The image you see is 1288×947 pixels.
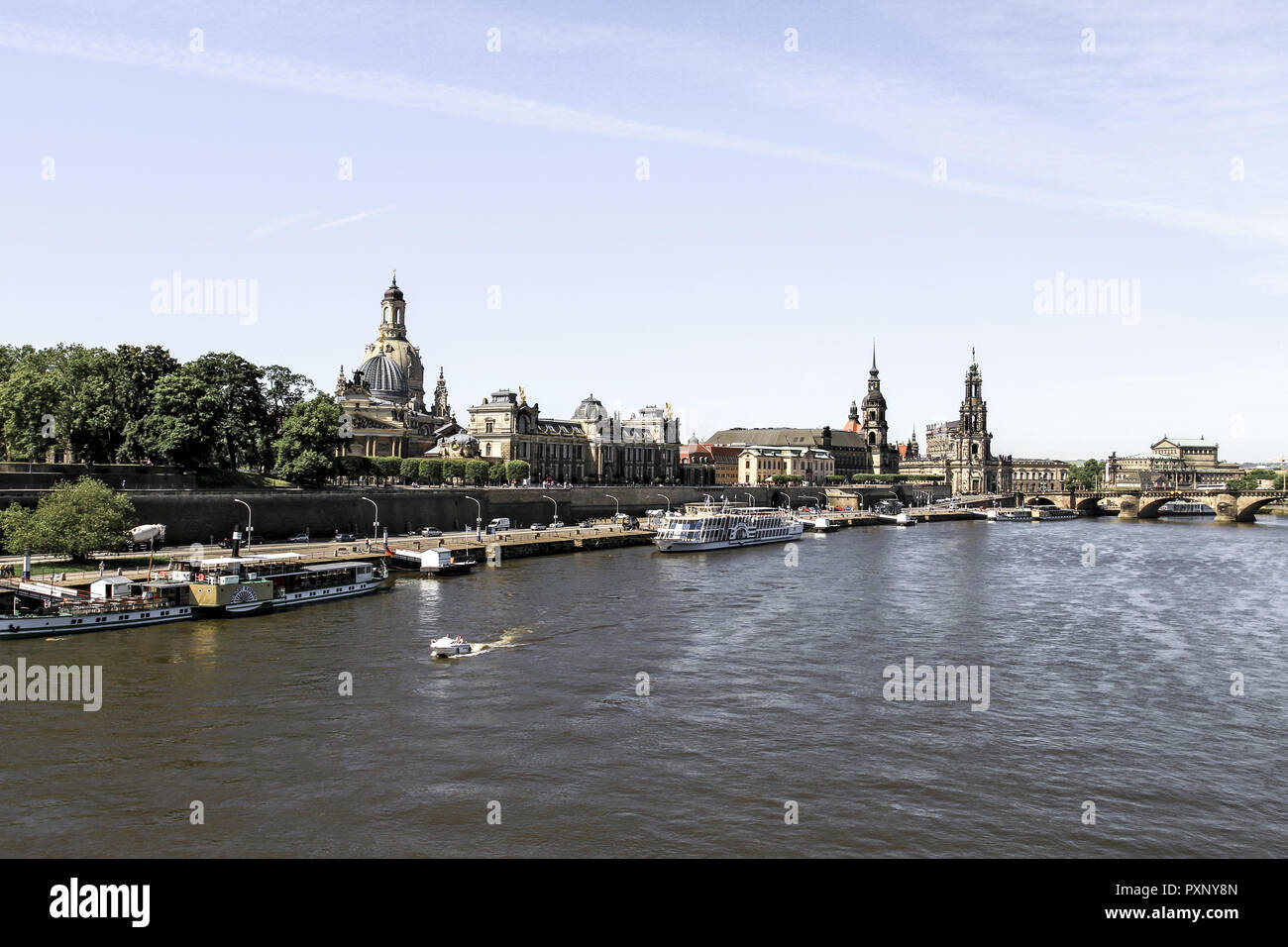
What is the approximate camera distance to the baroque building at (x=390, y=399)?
145 metres

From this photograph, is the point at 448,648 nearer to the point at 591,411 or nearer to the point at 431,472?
the point at 431,472

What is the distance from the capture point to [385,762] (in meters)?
27.4

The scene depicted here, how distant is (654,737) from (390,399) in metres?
159

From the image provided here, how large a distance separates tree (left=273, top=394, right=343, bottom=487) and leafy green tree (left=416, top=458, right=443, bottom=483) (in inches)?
1204

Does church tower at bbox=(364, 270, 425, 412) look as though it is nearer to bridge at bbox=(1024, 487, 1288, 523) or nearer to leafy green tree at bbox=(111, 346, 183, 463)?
leafy green tree at bbox=(111, 346, 183, 463)

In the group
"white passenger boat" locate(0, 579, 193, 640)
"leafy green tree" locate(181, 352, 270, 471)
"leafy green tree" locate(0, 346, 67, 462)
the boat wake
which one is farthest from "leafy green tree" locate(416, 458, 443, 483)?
the boat wake

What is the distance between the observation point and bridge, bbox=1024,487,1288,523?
163125 millimetres

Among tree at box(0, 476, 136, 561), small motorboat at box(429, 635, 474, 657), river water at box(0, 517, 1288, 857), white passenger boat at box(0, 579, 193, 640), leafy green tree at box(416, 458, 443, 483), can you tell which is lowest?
river water at box(0, 517, 1288, 857)

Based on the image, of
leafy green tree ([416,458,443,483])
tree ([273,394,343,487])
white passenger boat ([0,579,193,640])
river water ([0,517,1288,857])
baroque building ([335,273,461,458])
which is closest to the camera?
river water ([0,517,1288,857])

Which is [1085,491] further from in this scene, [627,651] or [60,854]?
[60,854]

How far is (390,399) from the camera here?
180 metres
